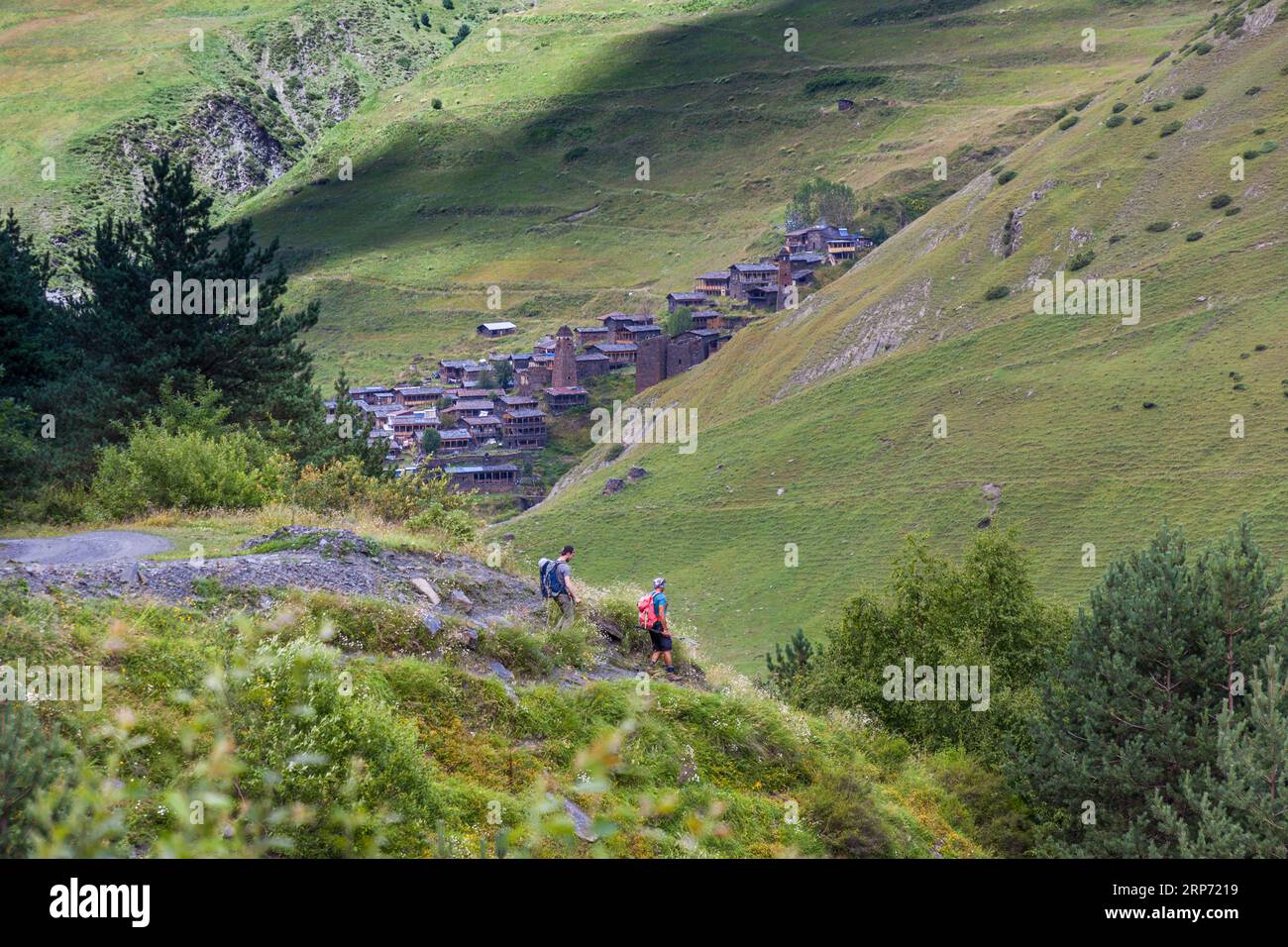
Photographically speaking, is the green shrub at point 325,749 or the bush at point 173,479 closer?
the green shrub at point 325,749

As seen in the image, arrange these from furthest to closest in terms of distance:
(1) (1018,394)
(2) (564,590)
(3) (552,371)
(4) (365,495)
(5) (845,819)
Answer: (3) (552,371), (1) (1018,394), (4) (365,495), (2) (564,590), (5) (845,819)

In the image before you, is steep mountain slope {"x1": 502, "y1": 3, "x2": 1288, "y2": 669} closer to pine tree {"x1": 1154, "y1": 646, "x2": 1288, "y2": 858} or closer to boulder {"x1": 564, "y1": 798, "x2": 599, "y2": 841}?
pine tree {"x1": 1154, "y1": 646, "x2": 1288, "y2": 858}

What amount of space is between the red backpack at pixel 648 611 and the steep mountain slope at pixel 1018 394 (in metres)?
62.2

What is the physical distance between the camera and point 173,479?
25266mm

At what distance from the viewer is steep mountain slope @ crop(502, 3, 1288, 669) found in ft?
310

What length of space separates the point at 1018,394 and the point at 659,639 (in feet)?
A: 331

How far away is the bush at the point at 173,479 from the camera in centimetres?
2484

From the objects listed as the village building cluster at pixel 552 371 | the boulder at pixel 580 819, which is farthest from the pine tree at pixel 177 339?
the village building cluster at pixel 552 371

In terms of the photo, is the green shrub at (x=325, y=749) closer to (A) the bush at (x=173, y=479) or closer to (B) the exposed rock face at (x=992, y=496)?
(A) the bush at (x=173, y=479)

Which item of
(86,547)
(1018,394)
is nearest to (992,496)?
(1018,394)

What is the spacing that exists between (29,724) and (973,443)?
10813cm

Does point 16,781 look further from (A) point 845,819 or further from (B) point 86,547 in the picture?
(B) point 86,547

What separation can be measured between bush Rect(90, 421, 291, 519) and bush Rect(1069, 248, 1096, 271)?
116 metres
